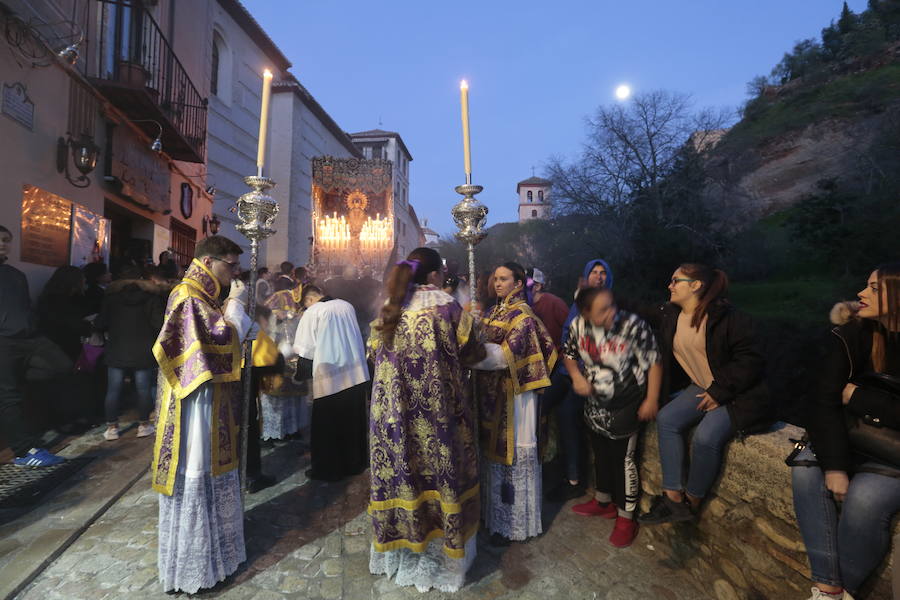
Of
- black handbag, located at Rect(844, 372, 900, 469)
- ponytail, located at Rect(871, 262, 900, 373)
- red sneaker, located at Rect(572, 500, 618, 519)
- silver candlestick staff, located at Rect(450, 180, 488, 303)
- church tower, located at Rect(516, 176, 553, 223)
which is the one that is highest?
church tower, located at Rect(516, 176, 553, 223)

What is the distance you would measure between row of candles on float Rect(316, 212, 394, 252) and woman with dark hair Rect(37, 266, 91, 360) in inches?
320

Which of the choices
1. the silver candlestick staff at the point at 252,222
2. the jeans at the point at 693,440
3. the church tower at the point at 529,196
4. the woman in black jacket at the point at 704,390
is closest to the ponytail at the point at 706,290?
the woman in black jacket at the point at 704,390

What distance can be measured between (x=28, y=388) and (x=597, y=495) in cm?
582

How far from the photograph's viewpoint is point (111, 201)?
8297 millimetres

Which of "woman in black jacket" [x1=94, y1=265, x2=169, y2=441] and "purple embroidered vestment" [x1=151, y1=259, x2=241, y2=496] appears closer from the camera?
"purple embroidered vestment" [x1=151, y1=259, x2=241, y2=496]

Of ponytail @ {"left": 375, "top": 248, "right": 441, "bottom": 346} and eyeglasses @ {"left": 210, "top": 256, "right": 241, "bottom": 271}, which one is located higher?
A: eyeglasses @ {"left": 210, "top": 256, "right": 241, "bottom": 271}

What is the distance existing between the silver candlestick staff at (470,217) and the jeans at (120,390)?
13.7 ft

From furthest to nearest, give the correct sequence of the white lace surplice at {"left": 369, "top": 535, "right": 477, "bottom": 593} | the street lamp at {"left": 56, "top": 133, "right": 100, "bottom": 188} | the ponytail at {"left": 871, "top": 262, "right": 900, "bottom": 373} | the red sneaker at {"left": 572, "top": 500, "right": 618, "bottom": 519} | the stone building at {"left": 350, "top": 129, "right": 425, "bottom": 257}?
1. the stone building at {"left": 350, "top": 129, "right": 425, "bottom": 257}
2. the street lamp at {"left": 56, "top": 133, "right": 100, "bottom": 188}
3. the red sneaker at {"left": 572, "top": 500, "right": 618, "bottom": 519}
4. the white lace surplice at {"left": 369, "top": 535, "right": 477, "bottom": 593}
5. the ponytail at {"left": 871, "top": 262, "right": 900, "bottom": 373}

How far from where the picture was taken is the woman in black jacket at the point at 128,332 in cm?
536

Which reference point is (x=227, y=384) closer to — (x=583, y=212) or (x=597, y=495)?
(x=597, y=495)

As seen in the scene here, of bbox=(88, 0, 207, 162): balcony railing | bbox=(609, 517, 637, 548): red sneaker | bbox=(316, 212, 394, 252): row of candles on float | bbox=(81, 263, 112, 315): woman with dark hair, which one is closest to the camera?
bbox=(609, 517, 637, 548): red sneaker

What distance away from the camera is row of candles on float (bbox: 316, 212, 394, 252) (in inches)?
546

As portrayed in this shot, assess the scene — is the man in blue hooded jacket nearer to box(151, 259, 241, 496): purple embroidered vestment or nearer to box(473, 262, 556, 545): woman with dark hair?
box(473, 262, 556, 545): woman with dark hair

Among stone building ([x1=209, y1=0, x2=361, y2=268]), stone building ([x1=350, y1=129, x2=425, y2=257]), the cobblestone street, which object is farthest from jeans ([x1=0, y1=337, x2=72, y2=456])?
stone building ([x1=350, y1=129, x2=425, y2=257])
